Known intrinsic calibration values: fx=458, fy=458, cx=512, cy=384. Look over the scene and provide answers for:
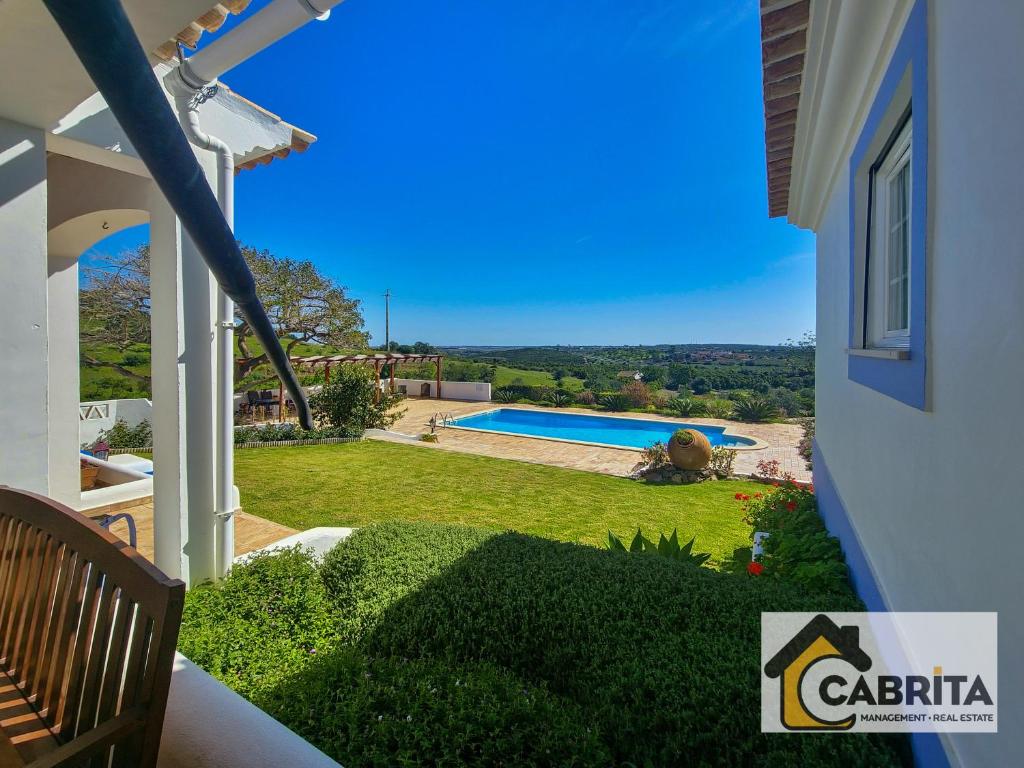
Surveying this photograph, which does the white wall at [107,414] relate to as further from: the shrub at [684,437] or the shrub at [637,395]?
the shrub at [637,395]

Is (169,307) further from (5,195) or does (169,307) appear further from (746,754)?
(746,754)

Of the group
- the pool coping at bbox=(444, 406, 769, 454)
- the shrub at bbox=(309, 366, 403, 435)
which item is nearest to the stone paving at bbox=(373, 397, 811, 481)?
the pool coping at bbox=(444, 406, 769, 454)

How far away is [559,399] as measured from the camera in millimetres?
23812

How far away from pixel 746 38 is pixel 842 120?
323 inches

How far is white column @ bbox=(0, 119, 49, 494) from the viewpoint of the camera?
253 cm

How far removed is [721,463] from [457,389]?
55.0 ft

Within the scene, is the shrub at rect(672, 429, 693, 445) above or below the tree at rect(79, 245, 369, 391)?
below

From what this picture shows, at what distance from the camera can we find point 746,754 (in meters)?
1.76

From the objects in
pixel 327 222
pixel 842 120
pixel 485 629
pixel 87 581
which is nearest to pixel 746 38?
pixel 842 120

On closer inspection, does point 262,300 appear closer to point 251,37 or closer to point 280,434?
point 280,434

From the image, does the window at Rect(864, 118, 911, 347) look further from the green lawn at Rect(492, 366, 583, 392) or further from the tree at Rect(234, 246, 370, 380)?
the green lawn at Rect(492, 366, 583, 392)

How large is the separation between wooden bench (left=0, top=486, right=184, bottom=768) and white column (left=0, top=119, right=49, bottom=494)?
1.08 meters

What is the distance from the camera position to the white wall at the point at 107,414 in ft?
36.8

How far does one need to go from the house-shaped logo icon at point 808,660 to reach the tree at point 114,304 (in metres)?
18.3
